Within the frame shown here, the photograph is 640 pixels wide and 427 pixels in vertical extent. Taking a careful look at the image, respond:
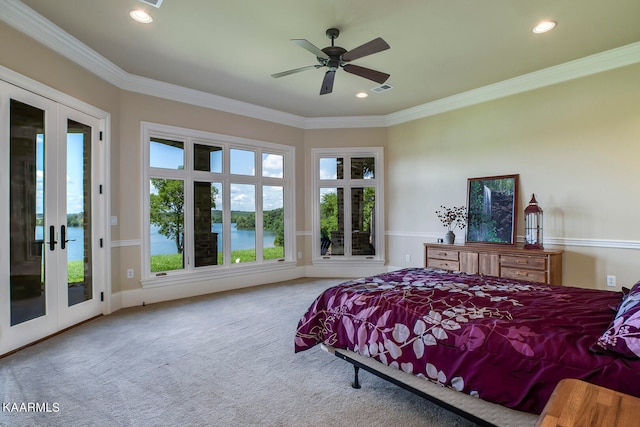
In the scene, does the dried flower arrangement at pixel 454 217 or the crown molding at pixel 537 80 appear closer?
the crown molding at pixel 537 80

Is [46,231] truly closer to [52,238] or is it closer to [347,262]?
[52,238]

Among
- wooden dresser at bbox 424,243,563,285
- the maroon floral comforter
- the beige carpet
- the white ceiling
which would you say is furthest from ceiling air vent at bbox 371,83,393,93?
the beige carpet

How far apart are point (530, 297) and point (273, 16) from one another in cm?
322

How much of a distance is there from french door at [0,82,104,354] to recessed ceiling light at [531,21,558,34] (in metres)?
5.04

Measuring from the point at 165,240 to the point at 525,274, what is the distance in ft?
16.2

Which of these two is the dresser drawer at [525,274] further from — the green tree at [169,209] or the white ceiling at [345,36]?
the green tree at [169,209]

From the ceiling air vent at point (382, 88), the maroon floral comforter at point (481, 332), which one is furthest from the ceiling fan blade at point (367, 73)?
the maroon floral comforter at point (481, 332)

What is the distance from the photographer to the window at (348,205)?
6.07m

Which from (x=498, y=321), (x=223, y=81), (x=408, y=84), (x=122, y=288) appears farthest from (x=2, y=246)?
(x=408, y=84)

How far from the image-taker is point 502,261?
4.06 m

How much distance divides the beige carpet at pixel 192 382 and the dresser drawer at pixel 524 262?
8.70ft

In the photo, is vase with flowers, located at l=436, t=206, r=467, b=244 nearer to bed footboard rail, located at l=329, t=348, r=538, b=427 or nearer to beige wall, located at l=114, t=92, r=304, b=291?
bed footboard rail, located at l=329, t=348, r=538, b=427

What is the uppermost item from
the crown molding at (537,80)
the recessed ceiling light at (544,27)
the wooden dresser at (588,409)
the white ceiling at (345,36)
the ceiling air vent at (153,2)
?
the white ceiling at (345,36)

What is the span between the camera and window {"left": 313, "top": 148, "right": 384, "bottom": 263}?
6070 mm
